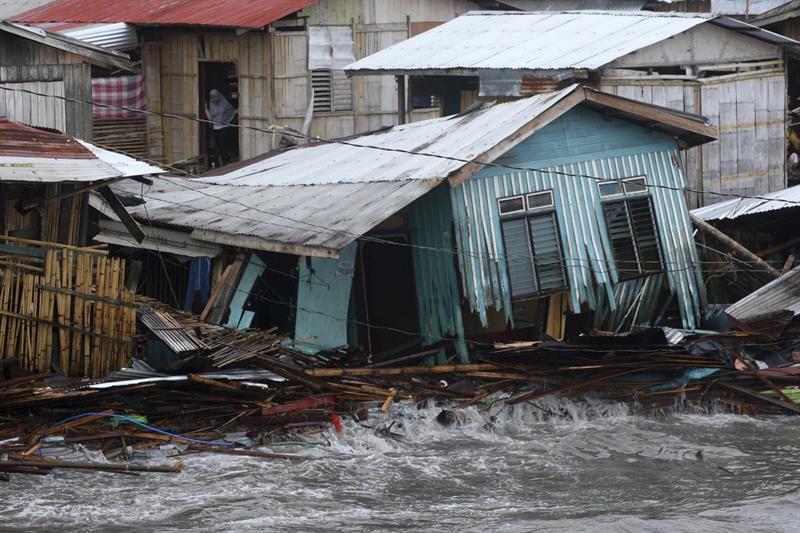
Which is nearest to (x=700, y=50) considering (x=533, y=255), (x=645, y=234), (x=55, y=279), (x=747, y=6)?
(x=645, y=234)

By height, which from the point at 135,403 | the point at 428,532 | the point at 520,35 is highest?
the point at 520,35

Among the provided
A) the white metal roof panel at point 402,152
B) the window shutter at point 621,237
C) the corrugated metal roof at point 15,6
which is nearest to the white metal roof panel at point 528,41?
the white metal roof panel at point 402,152

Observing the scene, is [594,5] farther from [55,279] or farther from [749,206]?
[55,279]

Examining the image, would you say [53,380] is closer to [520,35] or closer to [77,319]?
[77,319]

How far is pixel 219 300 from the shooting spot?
17.2m

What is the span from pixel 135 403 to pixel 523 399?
4.58 m

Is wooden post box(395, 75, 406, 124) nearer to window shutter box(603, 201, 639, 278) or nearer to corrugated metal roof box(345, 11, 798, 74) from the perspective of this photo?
corrugated metal roof box(345, 11, 798, 74)

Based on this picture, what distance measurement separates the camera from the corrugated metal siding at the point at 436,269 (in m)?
17.0

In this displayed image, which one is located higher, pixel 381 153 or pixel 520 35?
pixel 520 35

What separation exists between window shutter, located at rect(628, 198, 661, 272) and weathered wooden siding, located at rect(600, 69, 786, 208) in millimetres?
4195

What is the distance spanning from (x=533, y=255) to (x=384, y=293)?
230 centimetres

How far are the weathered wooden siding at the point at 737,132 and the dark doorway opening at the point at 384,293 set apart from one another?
5864 mm

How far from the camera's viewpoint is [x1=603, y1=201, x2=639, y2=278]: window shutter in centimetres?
1761

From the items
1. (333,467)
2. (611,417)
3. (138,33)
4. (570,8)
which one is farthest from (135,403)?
(570,8)
